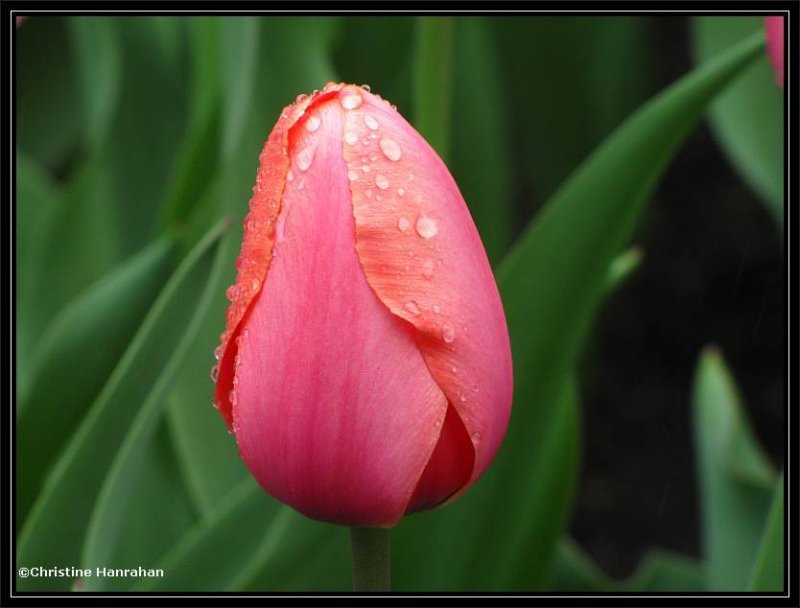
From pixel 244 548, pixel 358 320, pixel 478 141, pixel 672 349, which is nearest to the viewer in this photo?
pixel 358 320

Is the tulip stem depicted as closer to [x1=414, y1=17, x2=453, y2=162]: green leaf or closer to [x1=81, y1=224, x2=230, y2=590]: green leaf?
[x1=81, y1=224, x2=230, y2=590]: green leaf

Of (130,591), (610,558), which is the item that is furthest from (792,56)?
(610,558)

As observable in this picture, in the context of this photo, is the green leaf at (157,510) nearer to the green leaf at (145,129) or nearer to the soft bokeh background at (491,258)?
the soft bokeh background at (491,258)

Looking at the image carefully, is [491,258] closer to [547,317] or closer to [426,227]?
[547,317]

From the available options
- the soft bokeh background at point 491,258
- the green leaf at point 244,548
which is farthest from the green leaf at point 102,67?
the green leaf at point 244,548

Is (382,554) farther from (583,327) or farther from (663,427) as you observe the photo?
(663,427)

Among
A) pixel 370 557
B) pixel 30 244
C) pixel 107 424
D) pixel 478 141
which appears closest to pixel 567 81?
pixel 478 141
